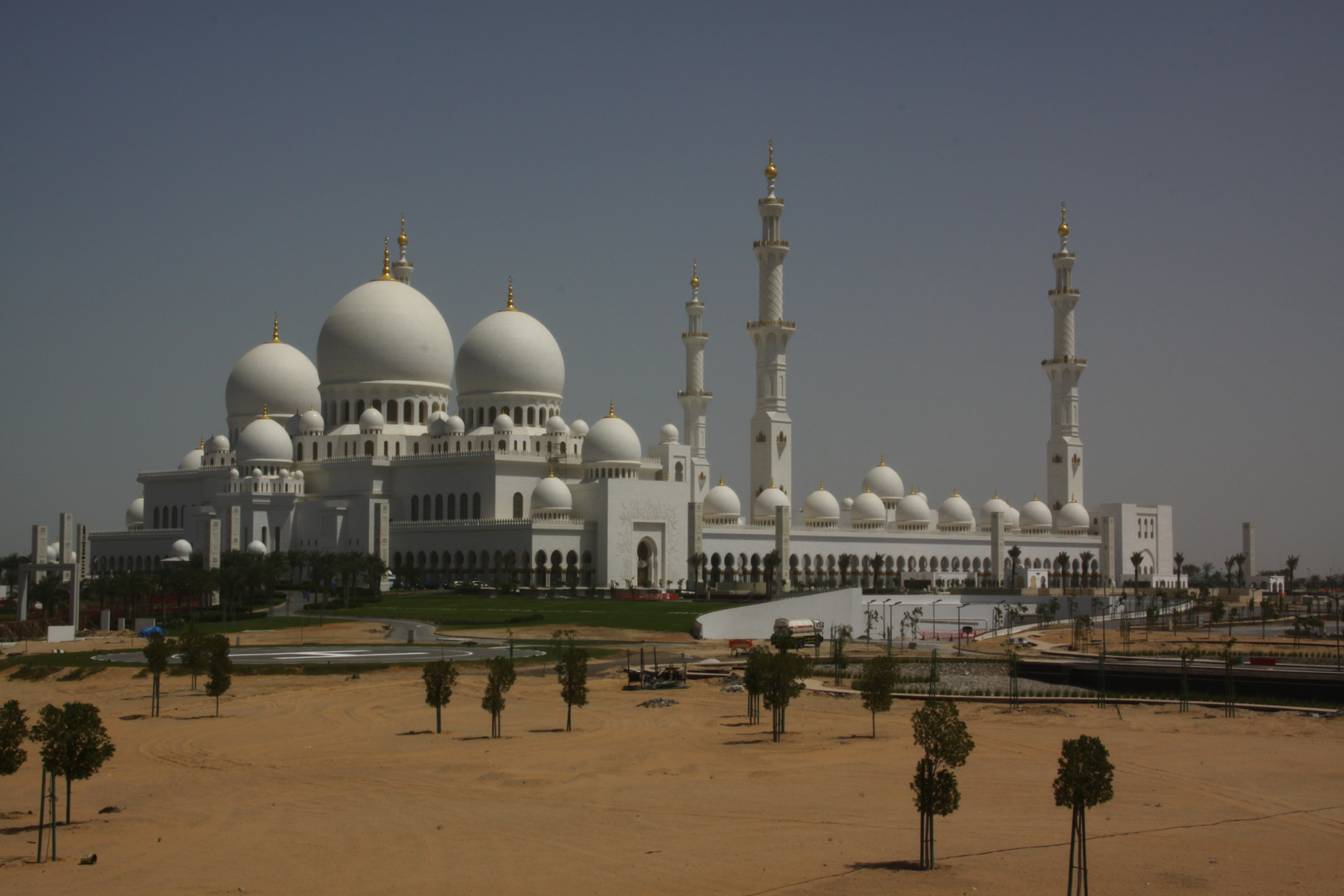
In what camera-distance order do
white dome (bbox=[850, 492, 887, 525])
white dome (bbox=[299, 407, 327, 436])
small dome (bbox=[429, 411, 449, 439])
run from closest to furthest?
small dome (bbox=[429, 411, 449, 439]) < white dome (bbox=[299, 407, 327, 436]) < white dome (bbox=[850, 492, 887, 525])

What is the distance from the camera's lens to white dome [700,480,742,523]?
240ft

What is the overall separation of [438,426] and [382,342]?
6.09 metres

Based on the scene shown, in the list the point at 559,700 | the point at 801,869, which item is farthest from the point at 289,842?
the point at 559,700

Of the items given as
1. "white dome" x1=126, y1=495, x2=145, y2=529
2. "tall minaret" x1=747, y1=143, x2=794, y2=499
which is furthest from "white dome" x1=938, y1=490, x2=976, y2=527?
"white dome" x1=126, y1=495, x2=145, y2=529

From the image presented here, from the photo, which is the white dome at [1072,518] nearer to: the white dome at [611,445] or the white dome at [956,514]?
the white dome at [956,514]

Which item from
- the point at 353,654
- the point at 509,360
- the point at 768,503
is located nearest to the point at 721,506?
the point at 768,503

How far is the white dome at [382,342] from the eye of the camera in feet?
242

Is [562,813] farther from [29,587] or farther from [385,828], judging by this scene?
[29,587]

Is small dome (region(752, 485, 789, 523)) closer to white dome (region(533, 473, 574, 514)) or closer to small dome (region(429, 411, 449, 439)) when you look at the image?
white dome (region(533, 473, 574, 514))

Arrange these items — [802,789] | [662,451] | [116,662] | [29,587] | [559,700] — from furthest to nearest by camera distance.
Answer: [662,451], [29,587], [116,662], [559,700], [802,789]

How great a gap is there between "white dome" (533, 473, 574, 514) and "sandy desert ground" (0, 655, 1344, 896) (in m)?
37.3

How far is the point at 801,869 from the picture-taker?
14.6 metres

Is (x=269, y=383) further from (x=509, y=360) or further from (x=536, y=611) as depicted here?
(x=536, y=611)

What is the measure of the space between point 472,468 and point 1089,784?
186 feet
